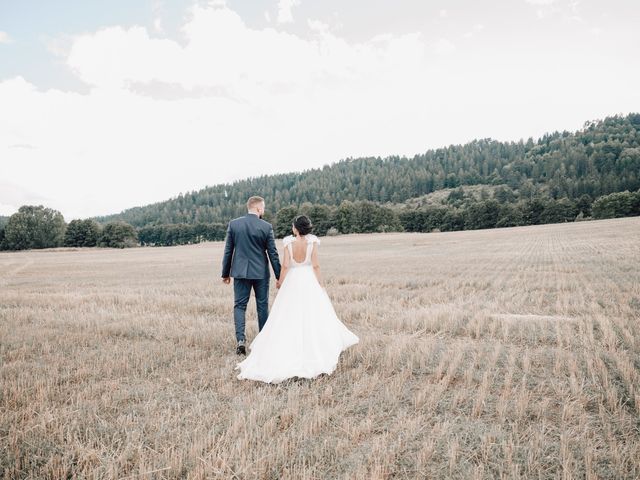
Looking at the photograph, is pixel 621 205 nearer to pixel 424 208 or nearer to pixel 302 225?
pixel 424 208

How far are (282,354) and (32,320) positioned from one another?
8892 mm

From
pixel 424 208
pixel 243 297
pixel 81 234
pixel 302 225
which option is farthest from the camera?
pixel 424 208

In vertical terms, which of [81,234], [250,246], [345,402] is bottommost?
[345,402]

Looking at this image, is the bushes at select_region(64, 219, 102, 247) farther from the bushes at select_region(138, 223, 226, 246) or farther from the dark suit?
the dark suit

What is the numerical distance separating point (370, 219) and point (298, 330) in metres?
110

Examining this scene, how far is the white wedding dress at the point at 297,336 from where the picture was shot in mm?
5918

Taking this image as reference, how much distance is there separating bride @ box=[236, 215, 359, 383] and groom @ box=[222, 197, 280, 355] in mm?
702

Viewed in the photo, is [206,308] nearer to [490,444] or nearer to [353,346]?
[353,346]

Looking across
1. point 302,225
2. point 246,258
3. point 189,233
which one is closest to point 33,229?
point 189,233

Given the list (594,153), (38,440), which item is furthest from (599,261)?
(594,153)

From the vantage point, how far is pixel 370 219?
114 m

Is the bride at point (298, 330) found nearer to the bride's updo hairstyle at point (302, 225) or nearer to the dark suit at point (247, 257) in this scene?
the bride's updo hairstyle at point (302, 225)

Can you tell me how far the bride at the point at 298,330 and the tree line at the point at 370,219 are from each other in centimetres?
10126

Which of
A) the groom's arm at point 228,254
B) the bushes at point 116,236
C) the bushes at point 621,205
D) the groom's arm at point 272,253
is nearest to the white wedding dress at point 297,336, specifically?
the groom's arm at point 272,253
